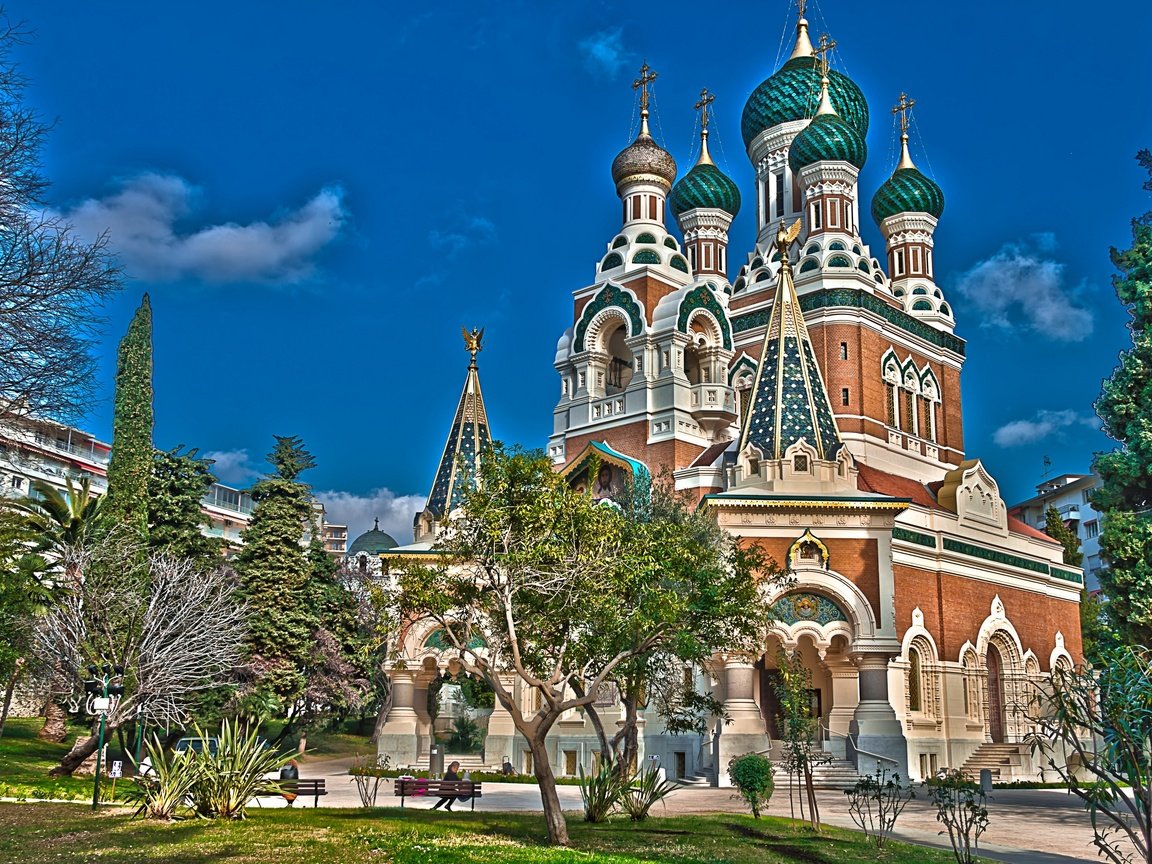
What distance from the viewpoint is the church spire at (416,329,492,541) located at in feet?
96.4

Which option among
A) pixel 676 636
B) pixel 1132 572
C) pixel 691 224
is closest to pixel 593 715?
pixel 676 636

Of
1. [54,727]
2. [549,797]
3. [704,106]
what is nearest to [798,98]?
[704,106]

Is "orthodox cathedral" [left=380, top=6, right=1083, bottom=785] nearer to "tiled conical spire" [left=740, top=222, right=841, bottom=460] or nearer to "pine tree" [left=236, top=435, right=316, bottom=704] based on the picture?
"tiled conical spire" [left=740, top=222, right=841, bottom=460]

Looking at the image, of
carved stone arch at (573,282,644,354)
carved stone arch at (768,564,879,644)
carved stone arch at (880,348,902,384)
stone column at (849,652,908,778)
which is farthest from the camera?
carved stone arch at (880,348,902,384)

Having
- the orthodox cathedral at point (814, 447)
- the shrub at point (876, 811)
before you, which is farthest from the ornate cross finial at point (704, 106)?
the shrub at point (876, 811)

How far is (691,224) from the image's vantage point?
122 feet

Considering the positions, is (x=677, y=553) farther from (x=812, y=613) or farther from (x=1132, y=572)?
(x=812, y=613)

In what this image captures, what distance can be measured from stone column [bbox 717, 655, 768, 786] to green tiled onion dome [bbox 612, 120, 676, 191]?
1537cm

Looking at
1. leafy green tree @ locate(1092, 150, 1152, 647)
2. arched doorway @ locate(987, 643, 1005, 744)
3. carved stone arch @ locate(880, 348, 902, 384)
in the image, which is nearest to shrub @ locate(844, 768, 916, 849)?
leafy green tree @ locate(1092, 150, 1152, 647)

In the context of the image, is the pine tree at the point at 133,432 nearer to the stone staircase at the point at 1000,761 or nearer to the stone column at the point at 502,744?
the stone column at the point at 502,744

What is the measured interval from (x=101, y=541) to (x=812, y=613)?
44.6 feet

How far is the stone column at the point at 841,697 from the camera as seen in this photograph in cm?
2367

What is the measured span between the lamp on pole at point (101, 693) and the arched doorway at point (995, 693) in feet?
67.5

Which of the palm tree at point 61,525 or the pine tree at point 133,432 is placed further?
the pine tree at point 133,432
